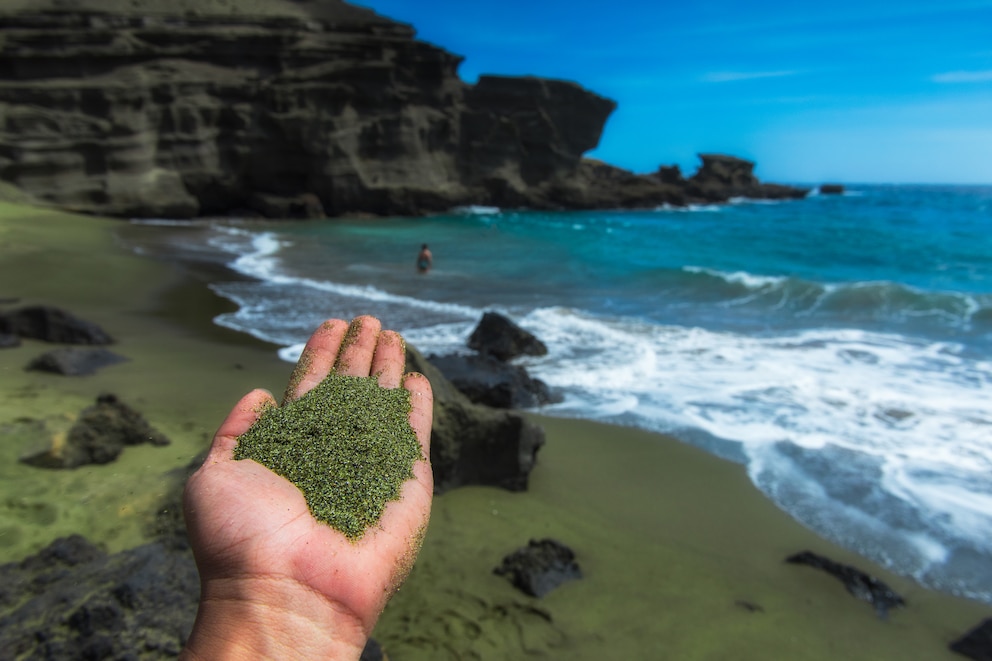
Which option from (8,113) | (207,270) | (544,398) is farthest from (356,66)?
(544,398)

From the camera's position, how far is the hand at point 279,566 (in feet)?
6.16

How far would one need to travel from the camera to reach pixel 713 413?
680 centimetres

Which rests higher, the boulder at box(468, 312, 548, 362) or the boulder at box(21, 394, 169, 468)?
the boulder at box(21, 394, 169, 468)

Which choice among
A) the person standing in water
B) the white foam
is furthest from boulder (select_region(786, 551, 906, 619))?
the person standing in water

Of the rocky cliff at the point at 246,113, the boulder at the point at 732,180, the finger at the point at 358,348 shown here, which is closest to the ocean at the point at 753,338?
the finger at the point at 358,348

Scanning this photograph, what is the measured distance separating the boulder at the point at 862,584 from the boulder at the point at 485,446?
6.63 feet

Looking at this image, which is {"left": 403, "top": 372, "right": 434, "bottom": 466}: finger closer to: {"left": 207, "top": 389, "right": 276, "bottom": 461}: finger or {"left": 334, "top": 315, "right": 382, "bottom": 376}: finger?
{"left": 334, "top": 315, "right": 382, "bottom": 376}: finger

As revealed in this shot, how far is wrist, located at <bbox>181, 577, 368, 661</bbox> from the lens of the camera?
184 centimetres

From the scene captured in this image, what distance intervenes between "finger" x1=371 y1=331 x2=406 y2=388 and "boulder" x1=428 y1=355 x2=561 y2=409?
10.9 ft

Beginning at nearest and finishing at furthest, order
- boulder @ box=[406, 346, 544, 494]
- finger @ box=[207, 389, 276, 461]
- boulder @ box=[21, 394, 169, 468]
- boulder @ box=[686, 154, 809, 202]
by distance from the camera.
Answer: finger @ box=[207, 389, 276, 461] → boulder @ box=[21, 394, 169, 468] → boulder @ box=[406, 346, 544, 494] → boulder @ box=[686, 154, 809, 202]

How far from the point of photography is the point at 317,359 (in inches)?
138

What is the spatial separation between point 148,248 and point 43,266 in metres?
5.53

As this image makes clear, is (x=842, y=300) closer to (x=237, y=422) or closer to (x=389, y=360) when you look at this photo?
(x=389, y=360)

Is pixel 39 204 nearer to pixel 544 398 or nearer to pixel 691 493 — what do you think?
pixel 544 398
